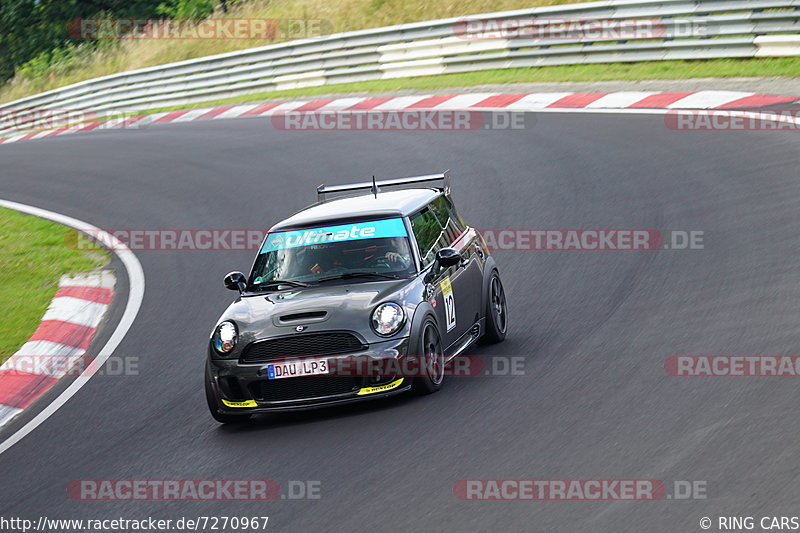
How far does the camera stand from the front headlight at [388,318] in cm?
807

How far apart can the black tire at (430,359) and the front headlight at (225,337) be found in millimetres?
1345

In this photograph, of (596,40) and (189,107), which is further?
(189,107)

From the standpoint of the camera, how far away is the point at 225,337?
830 cm

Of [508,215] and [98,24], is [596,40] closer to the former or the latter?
[508,215]

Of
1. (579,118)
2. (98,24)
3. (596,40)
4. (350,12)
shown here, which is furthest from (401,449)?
(98,24)

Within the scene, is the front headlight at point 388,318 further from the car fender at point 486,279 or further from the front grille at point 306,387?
the car fender at point 486,279

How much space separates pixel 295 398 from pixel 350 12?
955 inches

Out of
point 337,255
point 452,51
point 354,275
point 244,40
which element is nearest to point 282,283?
point 337,255

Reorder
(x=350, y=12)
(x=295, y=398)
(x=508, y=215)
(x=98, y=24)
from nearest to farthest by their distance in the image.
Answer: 1. (x=295, y=398)
2. (x=508, y=215)
3. (x=350, y=12)
4. (x=98, y=24)

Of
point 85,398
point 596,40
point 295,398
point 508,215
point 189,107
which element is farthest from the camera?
point 189,107

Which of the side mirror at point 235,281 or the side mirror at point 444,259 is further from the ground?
the side mirror at point 444,259

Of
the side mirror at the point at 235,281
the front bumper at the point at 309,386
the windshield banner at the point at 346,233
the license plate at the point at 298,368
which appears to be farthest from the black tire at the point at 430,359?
the side mirror at the point at 235,281

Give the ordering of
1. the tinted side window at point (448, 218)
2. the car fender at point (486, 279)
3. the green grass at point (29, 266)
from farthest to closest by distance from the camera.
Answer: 1. the green grass at point (29, 266)
2. the tinted side window at point (448, 218)
3. the car fender at point (486, 279)

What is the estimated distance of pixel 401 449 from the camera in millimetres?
7113
